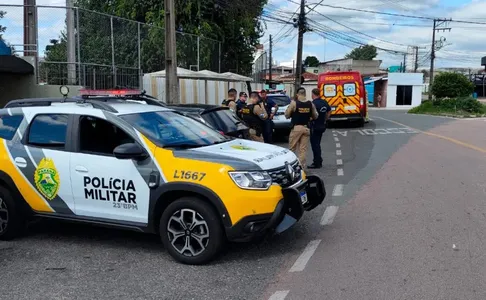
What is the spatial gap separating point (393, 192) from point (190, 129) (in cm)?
398

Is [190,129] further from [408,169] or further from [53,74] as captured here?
[53,74]

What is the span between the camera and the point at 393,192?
852 centimetres

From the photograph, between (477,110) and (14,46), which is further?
(477,110)

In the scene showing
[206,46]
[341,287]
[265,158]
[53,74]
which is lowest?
[341,287]

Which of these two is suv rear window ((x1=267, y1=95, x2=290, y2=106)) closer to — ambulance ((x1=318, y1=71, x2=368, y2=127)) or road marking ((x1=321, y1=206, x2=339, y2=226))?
ambulance ((x1=318, y1=71, x2=368, y2=127))

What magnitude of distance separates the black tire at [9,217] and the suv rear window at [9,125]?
624 mm

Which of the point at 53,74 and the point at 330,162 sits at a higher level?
the point at 53,74

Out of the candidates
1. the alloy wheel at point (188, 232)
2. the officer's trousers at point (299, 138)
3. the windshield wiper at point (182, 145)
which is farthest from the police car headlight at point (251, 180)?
the officer's trousers at point (299, 138)

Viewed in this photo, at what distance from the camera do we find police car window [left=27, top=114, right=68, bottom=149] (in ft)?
19.2

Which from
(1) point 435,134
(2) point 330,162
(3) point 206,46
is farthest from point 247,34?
(2) point 330,162

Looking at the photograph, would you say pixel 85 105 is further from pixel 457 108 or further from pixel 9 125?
pixel 457 108

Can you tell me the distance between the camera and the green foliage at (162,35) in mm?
15094

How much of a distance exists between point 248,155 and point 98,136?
68.3 inches

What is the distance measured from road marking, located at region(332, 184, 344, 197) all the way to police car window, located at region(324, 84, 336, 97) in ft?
46.4
